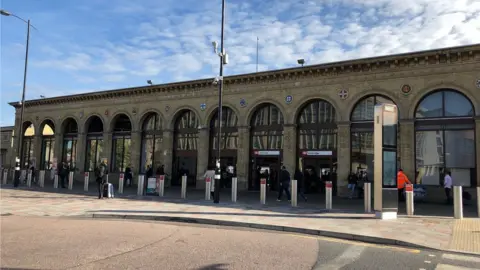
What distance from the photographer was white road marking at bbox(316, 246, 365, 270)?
6.47m

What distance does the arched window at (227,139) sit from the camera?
88.6 feet

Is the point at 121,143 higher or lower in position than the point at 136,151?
higher

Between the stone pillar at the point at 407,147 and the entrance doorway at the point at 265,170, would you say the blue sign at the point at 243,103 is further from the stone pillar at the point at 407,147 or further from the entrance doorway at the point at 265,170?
the stone pillar at the point at 407,147

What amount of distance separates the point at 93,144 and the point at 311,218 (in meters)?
27.4

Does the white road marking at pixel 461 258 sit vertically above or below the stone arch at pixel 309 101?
below

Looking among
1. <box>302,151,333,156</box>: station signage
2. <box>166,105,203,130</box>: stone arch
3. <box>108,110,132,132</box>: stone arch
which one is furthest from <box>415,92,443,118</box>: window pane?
<box>108,110,132,132</box>: stone arch

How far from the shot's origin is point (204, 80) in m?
27.7

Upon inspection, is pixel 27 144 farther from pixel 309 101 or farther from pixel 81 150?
pixel 309 101

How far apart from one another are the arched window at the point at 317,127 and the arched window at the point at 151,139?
12.0 metres

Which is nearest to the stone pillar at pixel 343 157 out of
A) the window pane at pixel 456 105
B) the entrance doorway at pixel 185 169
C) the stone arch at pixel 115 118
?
the window pane at pixel 456 105

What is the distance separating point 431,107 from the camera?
20312 millimetres

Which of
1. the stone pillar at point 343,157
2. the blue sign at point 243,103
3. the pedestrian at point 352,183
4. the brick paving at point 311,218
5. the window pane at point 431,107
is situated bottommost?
the brick paving at point 311,218

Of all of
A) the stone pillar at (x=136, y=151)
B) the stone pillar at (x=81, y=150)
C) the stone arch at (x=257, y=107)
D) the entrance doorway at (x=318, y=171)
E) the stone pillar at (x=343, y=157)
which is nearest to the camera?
the stone pillar at (x=343, y=157)

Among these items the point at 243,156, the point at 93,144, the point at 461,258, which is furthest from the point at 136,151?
the point at 461,258
